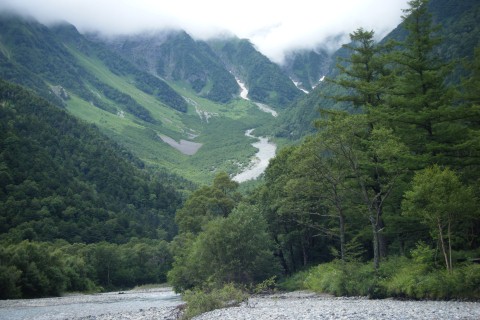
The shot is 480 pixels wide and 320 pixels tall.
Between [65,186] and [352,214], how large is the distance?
375 feet

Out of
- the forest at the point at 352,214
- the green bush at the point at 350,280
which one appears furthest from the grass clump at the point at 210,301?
the green bush at the point at 350,280

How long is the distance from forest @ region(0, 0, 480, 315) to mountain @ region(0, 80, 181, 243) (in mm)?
1802

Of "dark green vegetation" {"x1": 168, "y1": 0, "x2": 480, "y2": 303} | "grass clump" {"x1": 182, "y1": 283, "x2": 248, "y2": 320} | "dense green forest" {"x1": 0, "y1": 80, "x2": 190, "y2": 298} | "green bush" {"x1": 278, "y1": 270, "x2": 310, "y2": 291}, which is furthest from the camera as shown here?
"dense green forest" {"x1": 0, "y1": 80, "x2": 190, "y2": 298}

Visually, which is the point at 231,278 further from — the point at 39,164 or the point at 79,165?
the point at 79,165

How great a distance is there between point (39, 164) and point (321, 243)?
352 ft

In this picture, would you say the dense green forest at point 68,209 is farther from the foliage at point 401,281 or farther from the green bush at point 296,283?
the foliage at point 401,281

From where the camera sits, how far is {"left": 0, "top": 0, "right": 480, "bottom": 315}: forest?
91.0 ft

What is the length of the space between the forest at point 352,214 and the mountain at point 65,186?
70.9 inches

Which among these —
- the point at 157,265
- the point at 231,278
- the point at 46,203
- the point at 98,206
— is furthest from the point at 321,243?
the point at 98,206

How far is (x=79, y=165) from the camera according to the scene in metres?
163

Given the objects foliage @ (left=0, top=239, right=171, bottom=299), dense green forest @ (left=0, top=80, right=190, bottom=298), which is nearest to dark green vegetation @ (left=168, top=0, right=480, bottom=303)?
foliage @ (left=0, top=239, right=171, bottom=299)

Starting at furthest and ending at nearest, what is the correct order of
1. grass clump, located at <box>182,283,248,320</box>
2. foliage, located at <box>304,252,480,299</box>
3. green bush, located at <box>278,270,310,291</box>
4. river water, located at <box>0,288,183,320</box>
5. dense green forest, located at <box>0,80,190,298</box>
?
dense green forest, located at <box>0,80,190,298</box>, green bush, located at <box>278,270,310,291</box>, river water, located at <box>0,288,183,320</box>, grass clump, located at <box>182,283,248,320</box>, foliage, located at <box>304,252,480,299</box>

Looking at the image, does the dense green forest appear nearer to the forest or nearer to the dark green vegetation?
the forest

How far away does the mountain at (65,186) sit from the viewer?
11606 centimetres
